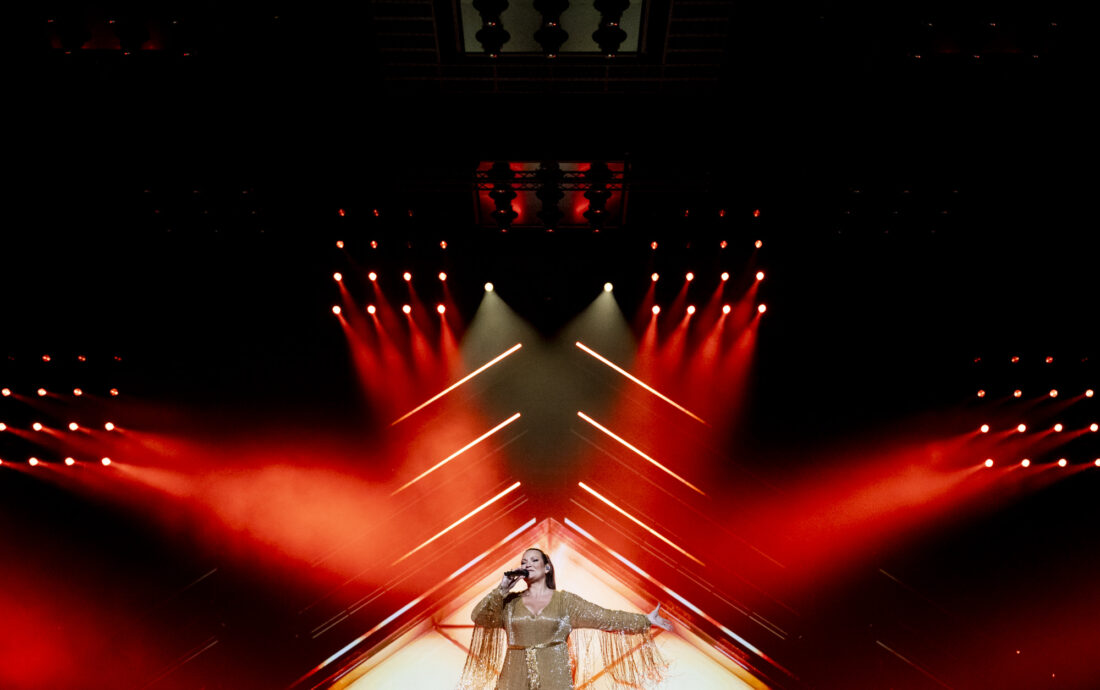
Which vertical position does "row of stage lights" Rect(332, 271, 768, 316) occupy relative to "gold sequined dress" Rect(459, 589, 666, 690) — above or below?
above

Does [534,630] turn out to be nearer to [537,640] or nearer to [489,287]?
[537,640]

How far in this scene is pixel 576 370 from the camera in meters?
4.50

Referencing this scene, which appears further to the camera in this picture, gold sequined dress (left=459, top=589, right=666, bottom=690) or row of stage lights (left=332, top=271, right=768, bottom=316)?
row of stage lights (left=332, top=271, right=768, bottom=316)

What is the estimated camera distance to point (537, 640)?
329 cm

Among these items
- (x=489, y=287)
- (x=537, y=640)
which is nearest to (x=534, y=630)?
(x=537, y=640)

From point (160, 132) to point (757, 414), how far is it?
3.78 meters

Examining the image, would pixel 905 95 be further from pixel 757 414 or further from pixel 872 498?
pixel 872 498

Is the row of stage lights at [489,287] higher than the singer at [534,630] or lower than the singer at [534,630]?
higher

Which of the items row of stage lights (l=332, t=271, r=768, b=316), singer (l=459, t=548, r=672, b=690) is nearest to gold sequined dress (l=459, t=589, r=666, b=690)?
singer (l=459, t=548, r=672, b=690)

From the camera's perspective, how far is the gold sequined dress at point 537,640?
324 cm

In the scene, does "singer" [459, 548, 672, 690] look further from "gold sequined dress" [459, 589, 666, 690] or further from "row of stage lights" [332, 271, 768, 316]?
"row of stage lights" [332, 271, 768, 316]

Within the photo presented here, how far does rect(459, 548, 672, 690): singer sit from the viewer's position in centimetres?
325

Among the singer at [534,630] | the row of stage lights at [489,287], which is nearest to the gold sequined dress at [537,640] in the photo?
the singer at [534,630]

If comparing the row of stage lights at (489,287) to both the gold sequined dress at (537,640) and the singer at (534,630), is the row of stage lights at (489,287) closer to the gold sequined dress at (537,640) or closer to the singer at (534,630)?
the singer at (534,630)
